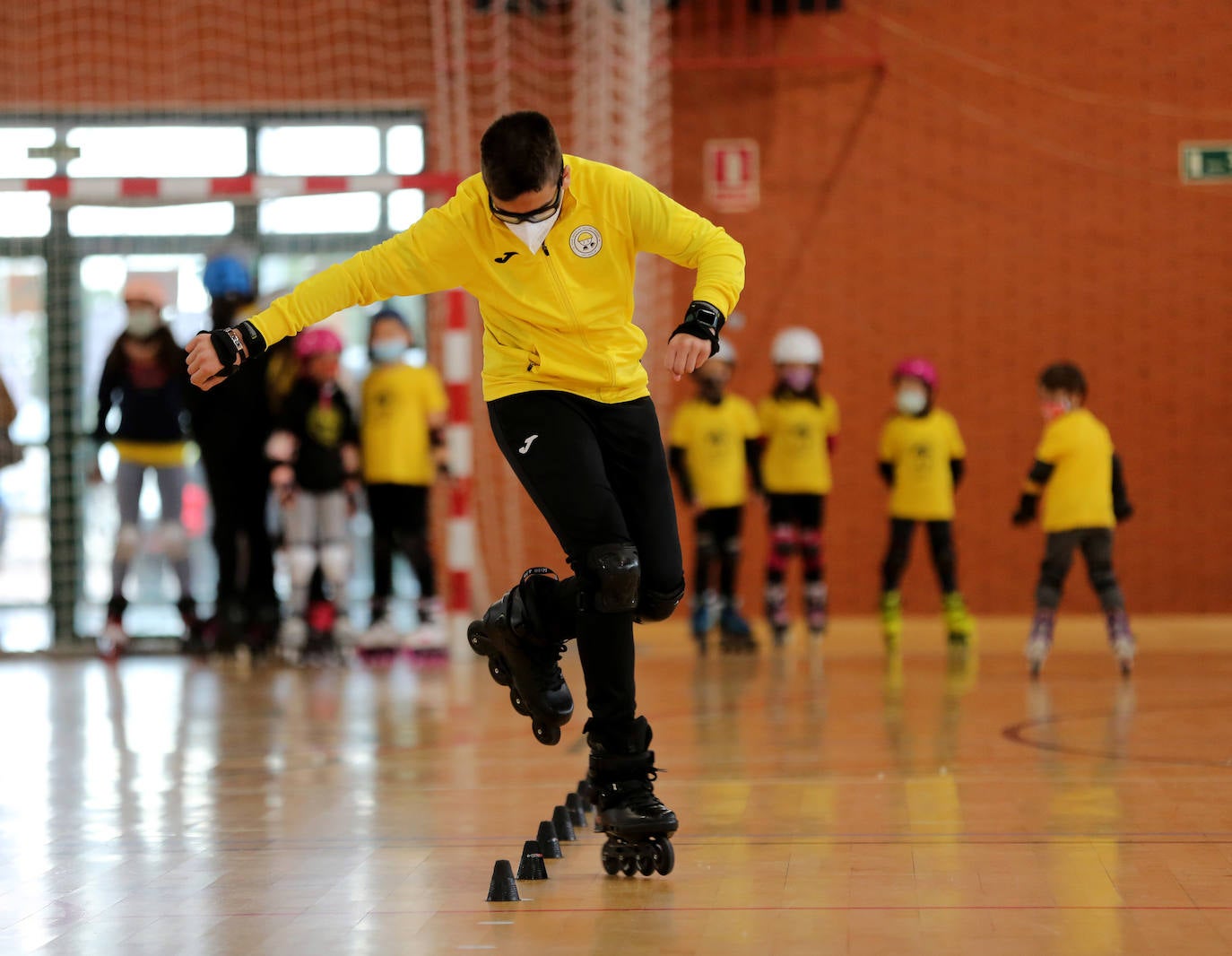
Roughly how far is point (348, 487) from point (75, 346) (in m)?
2.51

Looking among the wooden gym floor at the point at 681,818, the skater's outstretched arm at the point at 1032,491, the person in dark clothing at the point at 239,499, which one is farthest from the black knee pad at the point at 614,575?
the person in dark clothing at the point at 239,499

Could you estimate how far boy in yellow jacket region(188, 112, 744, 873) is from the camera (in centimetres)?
304

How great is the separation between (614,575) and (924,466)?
521cm

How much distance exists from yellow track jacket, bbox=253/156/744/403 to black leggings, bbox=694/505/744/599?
4854 millimetres

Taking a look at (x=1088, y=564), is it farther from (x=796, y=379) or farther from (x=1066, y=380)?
(x=796, y=379)

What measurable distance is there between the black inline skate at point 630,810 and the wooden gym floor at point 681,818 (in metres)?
0.05

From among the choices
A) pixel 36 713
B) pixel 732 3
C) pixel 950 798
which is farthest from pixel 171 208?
pixel 950 798

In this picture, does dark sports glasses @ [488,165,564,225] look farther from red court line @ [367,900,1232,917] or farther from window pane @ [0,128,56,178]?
window pane @ [0,128,56,178]

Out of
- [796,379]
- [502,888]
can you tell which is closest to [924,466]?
[796,379]

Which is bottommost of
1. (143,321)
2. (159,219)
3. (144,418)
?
(144,418)

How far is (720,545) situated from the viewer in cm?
806

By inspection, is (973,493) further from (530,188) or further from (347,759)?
(530,188)

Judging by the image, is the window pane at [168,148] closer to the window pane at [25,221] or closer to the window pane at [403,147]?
the window pane at [25,221]

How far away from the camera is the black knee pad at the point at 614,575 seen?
304cm
